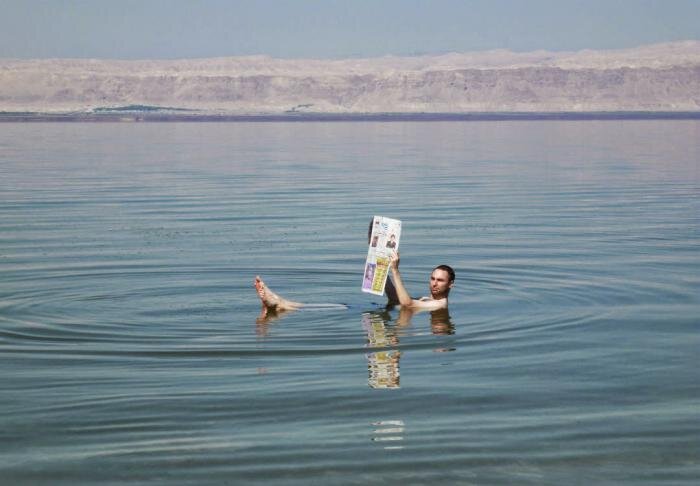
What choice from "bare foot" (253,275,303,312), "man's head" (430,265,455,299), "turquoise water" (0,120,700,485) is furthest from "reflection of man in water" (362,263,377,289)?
"bare foot" (253,275,303,312)

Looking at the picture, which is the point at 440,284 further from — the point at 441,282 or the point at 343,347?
the point at 343,347

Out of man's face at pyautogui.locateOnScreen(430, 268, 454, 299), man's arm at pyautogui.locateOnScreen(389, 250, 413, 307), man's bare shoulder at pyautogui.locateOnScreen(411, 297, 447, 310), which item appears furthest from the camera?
man's bare shoulder at pyautogui.locateOnScreen(411, 297, 447, 310)

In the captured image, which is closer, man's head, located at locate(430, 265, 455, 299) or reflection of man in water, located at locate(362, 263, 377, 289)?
man's head, located at locate(430, 265, 455, 299)

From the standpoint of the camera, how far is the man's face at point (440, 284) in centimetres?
1600

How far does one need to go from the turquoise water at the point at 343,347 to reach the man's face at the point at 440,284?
0.29 meters

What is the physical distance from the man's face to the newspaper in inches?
23.1

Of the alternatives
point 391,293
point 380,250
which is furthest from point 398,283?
point 391,293

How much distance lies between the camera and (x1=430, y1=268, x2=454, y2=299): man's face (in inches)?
630

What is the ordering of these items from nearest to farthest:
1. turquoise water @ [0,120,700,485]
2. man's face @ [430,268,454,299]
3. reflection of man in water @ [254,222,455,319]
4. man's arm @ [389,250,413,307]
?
turquoise water @ [0,120,700,485]
man's arm @ [389,250,413,307]
reflection of man in water @ [254,222,455,319]
man's face @ [430,268,454,299]

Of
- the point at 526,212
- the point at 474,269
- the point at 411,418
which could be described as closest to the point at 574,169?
the point at 526,212

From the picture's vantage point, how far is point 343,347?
14.1 metres

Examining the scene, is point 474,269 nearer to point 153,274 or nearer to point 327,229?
point 153,274

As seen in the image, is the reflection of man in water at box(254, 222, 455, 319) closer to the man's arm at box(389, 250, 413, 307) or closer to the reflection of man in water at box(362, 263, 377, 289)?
the man's arm at box(389, 250, 413, 307)

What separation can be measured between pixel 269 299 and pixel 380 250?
1.43 m
